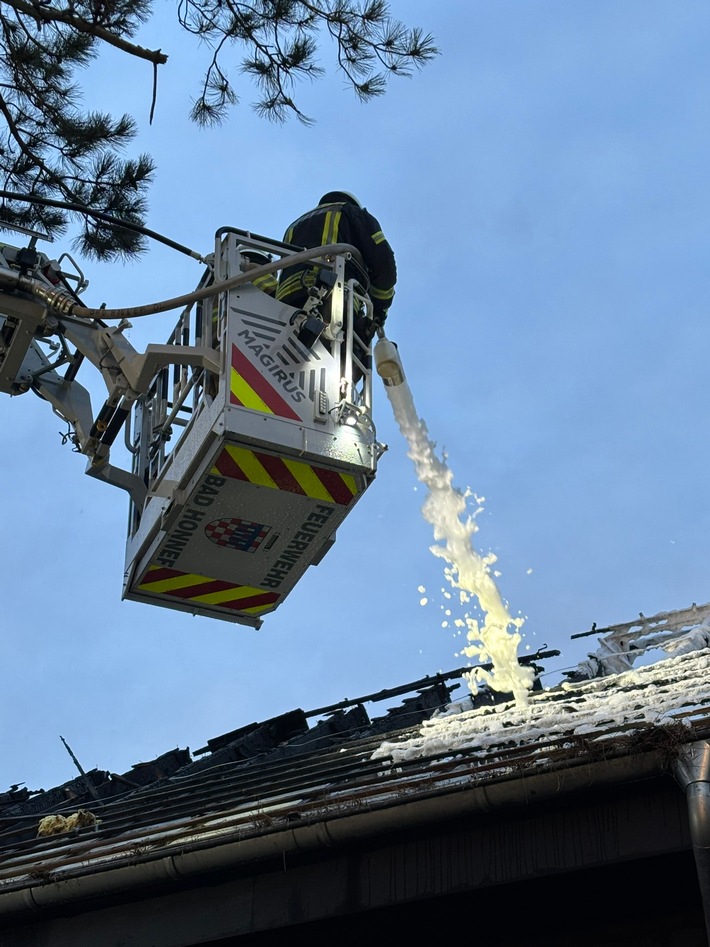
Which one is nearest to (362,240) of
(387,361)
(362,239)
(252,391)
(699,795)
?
(362,239)

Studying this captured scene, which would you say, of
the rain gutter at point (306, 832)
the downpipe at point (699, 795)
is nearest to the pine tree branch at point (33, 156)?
the rain gutter at point (306, 832)

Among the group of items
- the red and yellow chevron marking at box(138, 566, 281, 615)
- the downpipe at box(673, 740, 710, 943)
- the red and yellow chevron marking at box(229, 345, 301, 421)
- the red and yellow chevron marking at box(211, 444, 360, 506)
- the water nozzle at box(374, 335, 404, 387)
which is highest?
the water nozzle at box(374, 335, 404, 387)

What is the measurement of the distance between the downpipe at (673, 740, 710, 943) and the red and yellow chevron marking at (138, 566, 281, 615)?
392 centimetres

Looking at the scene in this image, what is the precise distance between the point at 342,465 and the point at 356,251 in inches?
61.4

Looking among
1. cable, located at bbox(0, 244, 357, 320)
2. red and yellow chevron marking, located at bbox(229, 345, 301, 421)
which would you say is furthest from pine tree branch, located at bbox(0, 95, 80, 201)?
red and yellow chevron marking, located at bbox(229, 345, 301, 421)

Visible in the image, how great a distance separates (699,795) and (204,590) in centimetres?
427

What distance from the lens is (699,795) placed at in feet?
15.6

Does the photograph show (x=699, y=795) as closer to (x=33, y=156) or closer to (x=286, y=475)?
(x=286, y=475)

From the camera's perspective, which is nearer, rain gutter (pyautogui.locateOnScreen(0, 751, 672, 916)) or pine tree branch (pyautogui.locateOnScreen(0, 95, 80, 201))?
rain gutter (pyautogui.locateOnScreen(0, 751, 672, 916))

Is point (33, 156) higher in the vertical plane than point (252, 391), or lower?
higher

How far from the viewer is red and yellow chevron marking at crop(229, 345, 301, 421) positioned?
24.0 ft

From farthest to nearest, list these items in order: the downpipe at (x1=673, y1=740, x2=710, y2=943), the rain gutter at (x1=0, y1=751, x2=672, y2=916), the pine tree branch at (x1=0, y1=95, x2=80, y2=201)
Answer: the pine tree branch at (x1=0, y1=95, x2=80, y2=201) < the rain gutter at (x1=0, y1=751, x2=672, y2=916) < the downpipe at (x1=673, y1=740, x2=710, y2=943)

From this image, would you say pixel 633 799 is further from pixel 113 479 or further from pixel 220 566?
pixel 113 479

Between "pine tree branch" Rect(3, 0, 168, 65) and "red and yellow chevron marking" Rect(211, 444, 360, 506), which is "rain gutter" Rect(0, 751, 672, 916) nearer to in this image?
"red and yellow chevron marking" Rect(211, 444, 360, 506)
